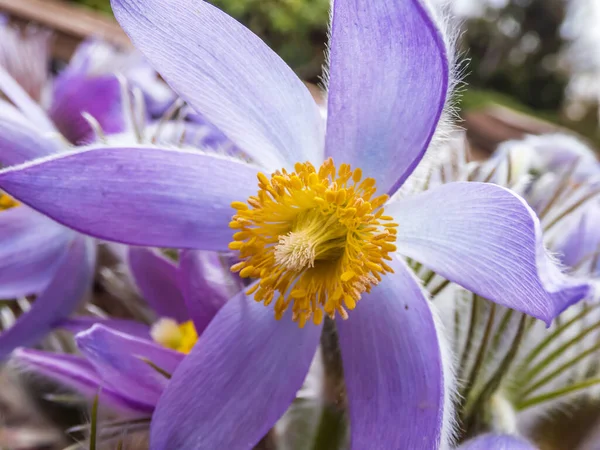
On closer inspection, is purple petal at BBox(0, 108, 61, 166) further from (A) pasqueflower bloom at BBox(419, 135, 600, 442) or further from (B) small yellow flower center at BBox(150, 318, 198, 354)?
(A) pasqueflower bloom at BBox(419, 135, 600, 442)

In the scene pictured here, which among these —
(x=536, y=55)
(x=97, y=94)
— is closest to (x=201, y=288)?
(x=97, y=94)

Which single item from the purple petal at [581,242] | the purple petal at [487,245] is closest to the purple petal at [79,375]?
the purple petal at [487,245]

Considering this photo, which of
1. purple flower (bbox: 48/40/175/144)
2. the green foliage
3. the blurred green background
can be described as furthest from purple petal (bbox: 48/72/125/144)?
the blurred green background

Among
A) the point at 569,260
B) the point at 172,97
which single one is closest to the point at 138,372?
the point at 569,260

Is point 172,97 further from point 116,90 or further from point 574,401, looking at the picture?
point 574,401

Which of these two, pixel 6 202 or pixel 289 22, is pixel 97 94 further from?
pixel 289 22

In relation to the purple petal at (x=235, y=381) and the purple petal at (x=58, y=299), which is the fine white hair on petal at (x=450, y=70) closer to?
the purple petal at (x=235, y=381)
